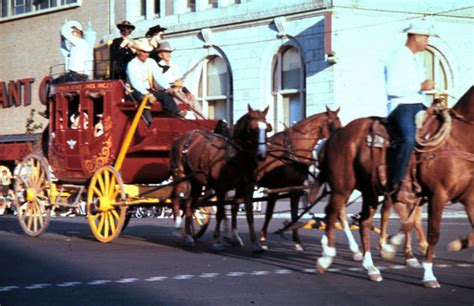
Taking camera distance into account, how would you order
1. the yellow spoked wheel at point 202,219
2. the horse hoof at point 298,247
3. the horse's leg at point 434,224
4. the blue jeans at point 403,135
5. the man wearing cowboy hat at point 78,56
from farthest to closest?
the man wearing cowboy hat at point 78,56 → the yellow spoked wheel at point 202,219 → the horse hoof at point 298,247 → the blue jeans at point 403,135 → the horse's leg at point 434,224


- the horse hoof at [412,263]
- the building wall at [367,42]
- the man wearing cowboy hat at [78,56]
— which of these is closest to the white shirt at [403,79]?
the horse hoof at [412,263]

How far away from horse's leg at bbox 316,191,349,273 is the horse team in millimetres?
12

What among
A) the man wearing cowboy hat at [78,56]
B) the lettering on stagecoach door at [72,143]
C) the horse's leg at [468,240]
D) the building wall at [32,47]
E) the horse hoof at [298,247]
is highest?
the building wall at [32,47]

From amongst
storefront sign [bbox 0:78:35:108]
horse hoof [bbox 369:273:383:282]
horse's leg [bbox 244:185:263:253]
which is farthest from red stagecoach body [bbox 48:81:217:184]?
storefront sign [bbox 0:78:35:108]

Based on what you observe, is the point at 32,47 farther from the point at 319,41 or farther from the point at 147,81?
the point at 147,81

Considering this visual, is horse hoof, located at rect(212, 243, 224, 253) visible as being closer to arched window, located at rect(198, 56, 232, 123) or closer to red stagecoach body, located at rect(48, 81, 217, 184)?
red stagecoach body, located at rect(48, 81, 217, 184)

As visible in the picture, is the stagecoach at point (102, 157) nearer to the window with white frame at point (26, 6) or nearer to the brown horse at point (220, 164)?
the brown horse at point (220, 164)

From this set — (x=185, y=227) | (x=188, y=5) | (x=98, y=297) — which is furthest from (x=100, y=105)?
(x=188, y=5)

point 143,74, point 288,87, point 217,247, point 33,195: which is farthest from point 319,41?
point 217,247

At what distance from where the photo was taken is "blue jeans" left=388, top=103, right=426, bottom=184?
40.7 feet

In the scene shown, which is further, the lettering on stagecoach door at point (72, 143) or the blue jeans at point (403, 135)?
the lettering on stagecoach door at point (72, 143)

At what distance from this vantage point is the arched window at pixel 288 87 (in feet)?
118

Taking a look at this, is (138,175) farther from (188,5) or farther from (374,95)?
(188,5)

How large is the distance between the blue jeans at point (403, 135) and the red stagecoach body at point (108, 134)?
6419mm
